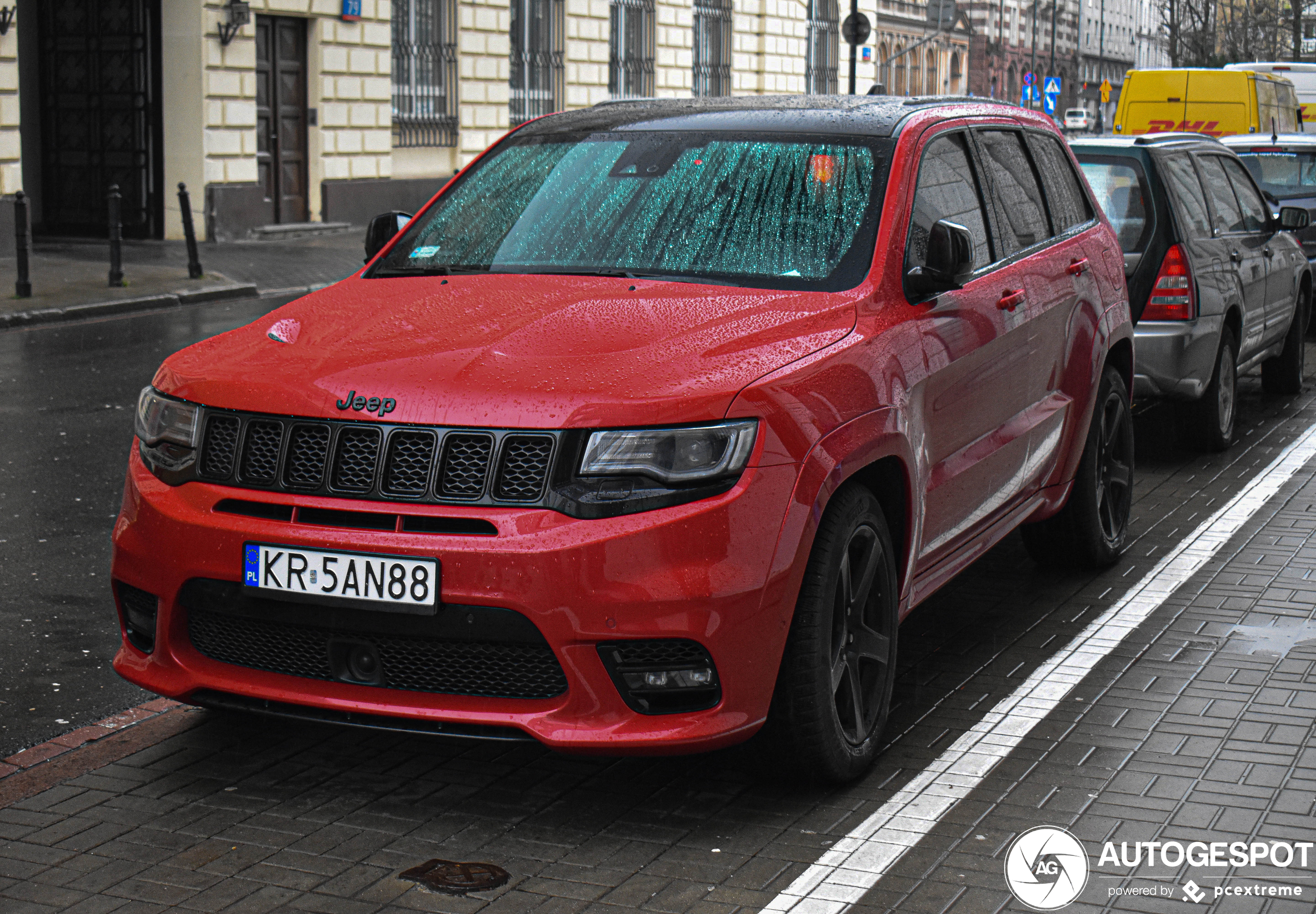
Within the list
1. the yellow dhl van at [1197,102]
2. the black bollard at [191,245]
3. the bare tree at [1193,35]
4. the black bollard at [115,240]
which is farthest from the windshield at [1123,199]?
the bare tree at [1193,35]

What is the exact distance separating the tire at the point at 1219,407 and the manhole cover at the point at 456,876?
656 cm

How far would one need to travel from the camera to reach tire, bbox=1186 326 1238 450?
9398mm

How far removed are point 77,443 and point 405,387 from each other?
5.96m

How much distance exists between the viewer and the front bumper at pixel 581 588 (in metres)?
3.80

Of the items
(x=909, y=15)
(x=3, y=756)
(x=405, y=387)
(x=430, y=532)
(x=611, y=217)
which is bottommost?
(x=3, y=756)

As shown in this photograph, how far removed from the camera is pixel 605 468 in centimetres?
385

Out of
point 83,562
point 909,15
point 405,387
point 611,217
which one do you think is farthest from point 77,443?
point 909,15

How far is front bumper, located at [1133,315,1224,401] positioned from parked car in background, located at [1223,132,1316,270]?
650 cm

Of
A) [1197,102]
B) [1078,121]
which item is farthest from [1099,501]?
[1078,121]

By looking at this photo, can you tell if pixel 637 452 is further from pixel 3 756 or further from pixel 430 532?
pixel 3 756

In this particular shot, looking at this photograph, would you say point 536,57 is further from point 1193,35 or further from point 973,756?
point 1193,35

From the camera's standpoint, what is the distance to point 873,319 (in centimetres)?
461

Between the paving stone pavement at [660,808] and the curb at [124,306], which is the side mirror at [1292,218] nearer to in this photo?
the paving stone pavement at [660,808]

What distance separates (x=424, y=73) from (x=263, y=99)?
417cm
